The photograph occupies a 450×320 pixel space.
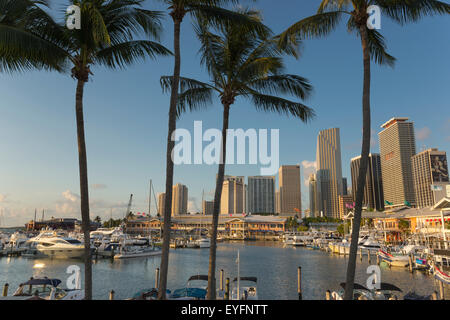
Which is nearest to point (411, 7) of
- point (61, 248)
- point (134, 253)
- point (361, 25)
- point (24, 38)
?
point (361, 25)

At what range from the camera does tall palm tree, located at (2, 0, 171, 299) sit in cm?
1043

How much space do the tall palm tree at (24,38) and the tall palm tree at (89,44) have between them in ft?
0.77

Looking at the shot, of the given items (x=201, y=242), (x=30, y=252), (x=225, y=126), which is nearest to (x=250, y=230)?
(x=201, y=242)

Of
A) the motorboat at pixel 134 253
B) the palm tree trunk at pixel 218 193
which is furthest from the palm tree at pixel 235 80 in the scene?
the motorboat at pixel 134 253

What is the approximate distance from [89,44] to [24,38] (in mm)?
2015

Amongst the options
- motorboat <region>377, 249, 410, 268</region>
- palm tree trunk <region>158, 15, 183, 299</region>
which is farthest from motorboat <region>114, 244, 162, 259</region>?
palm tree trunk <region>158, 15, 183, 299</region>

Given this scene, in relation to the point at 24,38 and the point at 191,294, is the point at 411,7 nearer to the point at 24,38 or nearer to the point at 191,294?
the point at 24,38

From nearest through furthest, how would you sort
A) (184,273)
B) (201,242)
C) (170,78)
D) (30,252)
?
1. (170,78)
2. (184,273)
3. (30,252)
4. (201,242)

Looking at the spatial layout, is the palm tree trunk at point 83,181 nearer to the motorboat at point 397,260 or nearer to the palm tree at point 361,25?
the palm tree at point 361,25

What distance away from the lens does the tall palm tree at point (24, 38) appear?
8.92m

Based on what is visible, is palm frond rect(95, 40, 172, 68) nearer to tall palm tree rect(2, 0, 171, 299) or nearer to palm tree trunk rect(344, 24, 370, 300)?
tall palm tree rect(2, 0, 171, 299)
